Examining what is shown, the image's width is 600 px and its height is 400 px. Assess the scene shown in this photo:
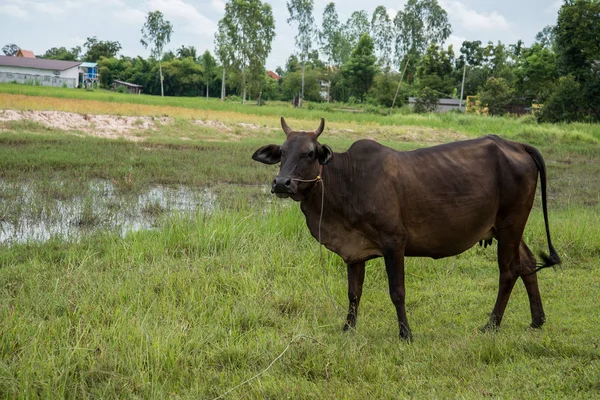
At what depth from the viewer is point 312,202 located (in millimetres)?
4582

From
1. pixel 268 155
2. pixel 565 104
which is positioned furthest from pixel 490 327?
pixel 565 104

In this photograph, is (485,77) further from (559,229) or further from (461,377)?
(461,377)

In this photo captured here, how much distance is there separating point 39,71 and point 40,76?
2.72 metres

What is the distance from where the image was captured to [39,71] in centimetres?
6412

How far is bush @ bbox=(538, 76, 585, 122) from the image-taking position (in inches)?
1219

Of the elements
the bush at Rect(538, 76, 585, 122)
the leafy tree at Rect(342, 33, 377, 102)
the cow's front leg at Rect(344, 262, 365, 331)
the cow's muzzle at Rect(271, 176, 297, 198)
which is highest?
the leafy tree at Rect(342, 33, 377, 102)

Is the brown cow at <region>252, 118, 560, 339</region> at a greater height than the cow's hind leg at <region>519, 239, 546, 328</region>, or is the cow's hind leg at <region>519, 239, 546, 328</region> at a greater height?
the brown cow at <region>252, 118, 560, 339</region>

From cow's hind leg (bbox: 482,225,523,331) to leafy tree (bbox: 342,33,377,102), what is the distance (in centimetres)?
4819

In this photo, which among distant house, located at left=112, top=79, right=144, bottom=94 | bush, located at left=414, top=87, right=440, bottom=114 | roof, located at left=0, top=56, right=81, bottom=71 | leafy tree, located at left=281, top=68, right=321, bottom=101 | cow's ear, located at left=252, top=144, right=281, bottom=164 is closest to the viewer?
cow's ear, located at left=252, top=144, right=281, bottom=164

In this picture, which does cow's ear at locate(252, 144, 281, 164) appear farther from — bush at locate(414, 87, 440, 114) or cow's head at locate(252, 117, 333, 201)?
bush at locate(414, 87, 440, 114)

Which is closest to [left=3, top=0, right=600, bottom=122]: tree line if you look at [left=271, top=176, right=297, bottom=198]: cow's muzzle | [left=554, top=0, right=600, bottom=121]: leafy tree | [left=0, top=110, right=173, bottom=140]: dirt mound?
[left=554, top=0, right=600, bottom=121]: leafy tree

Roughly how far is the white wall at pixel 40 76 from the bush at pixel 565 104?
158 feet

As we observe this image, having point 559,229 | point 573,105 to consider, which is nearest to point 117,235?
point 559,229

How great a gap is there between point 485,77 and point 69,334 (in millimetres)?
53046
